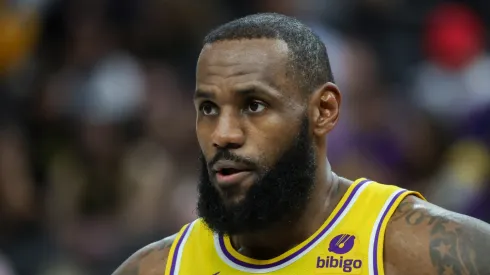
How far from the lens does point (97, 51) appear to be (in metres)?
10.2

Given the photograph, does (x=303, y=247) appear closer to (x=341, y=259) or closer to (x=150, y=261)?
(x=341, y=259)

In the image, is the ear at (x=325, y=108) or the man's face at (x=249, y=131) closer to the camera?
the man's face at (x=249, y=131)

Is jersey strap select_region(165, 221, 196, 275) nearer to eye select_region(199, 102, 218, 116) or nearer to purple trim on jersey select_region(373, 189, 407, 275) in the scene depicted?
eye select_region(199, 102, 218, 116)

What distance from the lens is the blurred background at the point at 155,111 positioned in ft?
28.2

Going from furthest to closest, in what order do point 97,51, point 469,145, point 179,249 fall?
1. point 97,51
2. point 469,145
3. point 179,249

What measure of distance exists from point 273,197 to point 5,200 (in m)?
4.99

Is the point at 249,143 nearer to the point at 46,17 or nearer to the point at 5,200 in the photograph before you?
the point at 5,200

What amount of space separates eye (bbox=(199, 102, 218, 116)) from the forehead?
0.10 metres

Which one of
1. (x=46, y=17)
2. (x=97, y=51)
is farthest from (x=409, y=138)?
(x=46, y=17)

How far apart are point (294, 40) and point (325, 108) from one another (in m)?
0.32

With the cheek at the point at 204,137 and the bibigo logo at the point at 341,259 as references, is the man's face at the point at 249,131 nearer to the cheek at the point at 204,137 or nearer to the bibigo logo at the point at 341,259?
the cheek at the point at 204,137

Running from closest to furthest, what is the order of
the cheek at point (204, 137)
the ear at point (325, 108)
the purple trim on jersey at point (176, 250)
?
the cheek at point (204, 137) < the ear at point (325, 108) < the purple trim on jersey at point (176, 250)

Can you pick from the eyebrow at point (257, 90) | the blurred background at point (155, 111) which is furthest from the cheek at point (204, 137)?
the blurred background at point (155, 111)

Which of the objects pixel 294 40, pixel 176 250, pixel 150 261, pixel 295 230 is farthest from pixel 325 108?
pixel 150 261
